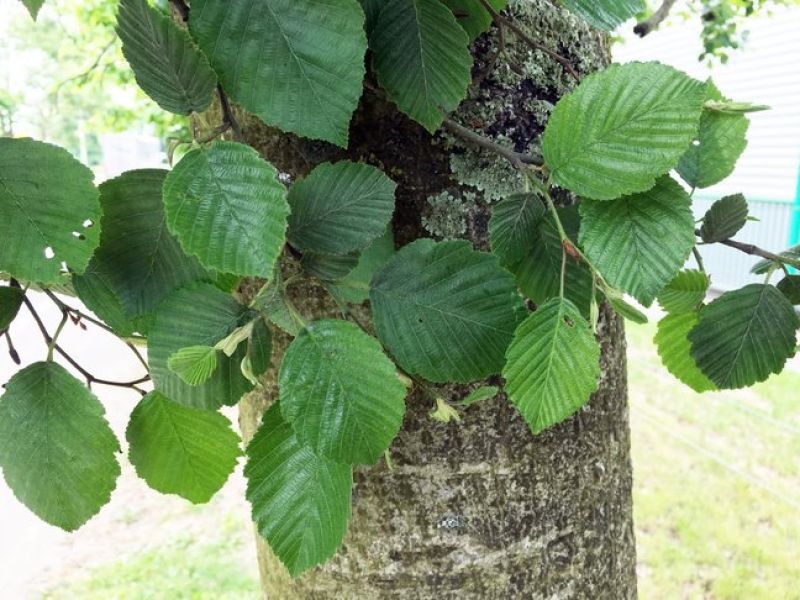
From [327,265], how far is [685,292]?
0.26 meters

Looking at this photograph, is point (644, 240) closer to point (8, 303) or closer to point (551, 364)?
point (551, 364)

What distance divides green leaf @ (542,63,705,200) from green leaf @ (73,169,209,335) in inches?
8.6

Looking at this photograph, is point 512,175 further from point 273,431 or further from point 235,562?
point 235,562

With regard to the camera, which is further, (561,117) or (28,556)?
(28,556)

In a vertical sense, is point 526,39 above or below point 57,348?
above

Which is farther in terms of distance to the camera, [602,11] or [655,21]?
Answer: [655,21]

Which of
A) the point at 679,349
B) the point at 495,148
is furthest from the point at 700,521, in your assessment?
the point at 495,148

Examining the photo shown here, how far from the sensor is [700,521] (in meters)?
2.24

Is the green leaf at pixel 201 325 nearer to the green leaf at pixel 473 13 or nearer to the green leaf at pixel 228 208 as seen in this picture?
the green leaf at pixel 228 208

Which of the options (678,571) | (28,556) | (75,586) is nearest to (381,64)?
(678,571)

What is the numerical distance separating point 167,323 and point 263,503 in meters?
0.11

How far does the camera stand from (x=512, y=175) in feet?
1.67

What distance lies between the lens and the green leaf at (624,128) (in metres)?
0.31

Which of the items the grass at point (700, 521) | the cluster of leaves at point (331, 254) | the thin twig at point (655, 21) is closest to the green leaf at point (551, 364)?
the cluster of leaves at point (331, 254)
